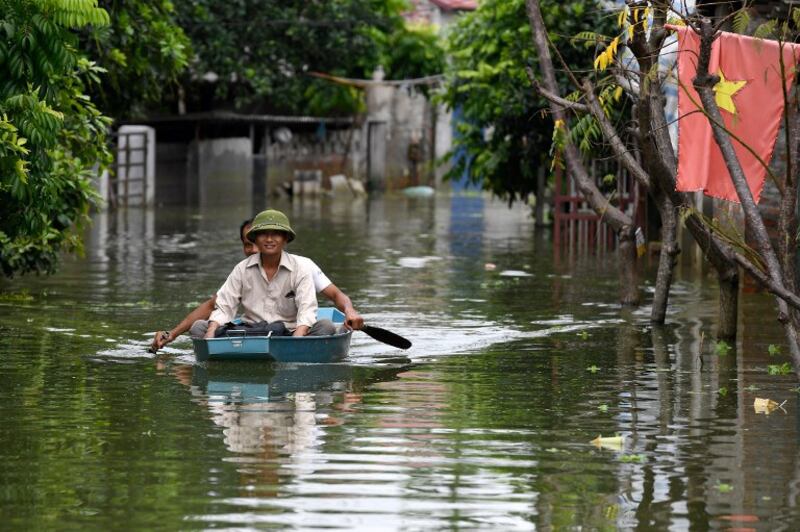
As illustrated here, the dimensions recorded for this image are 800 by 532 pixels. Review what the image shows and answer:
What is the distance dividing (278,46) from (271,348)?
29.1m

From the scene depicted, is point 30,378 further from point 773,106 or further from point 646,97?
point 773,106

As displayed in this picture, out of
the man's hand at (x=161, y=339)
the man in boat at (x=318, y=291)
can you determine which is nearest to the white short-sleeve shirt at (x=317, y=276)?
the man in boat at (x=318, y=291)

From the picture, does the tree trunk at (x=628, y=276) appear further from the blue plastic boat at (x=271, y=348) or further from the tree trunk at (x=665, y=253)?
the blue plastic boat at (x=271, y=348)

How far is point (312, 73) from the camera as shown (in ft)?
139

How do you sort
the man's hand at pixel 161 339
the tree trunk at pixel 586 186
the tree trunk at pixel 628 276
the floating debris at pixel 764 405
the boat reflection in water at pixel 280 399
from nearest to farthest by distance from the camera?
1. the boat reflection in water at pixel 280 399
2. the floating debris at pixel 764 405
3. the man's hand at pixel 161 339
4. the tree trunk at pixel 586 186
5. the tree trunk at pixel 628 276

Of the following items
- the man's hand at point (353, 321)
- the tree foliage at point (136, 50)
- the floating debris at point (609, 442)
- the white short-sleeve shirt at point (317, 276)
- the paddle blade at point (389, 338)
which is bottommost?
the floating debris at point (609, 442)

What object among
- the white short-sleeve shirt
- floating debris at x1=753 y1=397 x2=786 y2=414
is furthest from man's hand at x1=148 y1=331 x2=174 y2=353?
floating debris at x1=753 y1=397 x2=786 y2=414

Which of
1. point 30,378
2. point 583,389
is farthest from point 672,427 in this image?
point 30,378

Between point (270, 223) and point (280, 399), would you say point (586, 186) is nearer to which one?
point (270, 223)

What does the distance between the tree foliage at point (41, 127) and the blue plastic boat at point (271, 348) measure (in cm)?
230

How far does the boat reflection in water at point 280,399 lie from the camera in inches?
367

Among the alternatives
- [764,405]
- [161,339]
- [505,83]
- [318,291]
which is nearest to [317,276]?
[318,291]

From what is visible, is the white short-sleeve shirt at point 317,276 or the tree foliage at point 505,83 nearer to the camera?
the white short-sleeve shirt at point 317,276

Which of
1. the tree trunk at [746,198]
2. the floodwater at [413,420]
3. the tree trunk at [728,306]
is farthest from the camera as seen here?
the tree trunk at [728,306]
